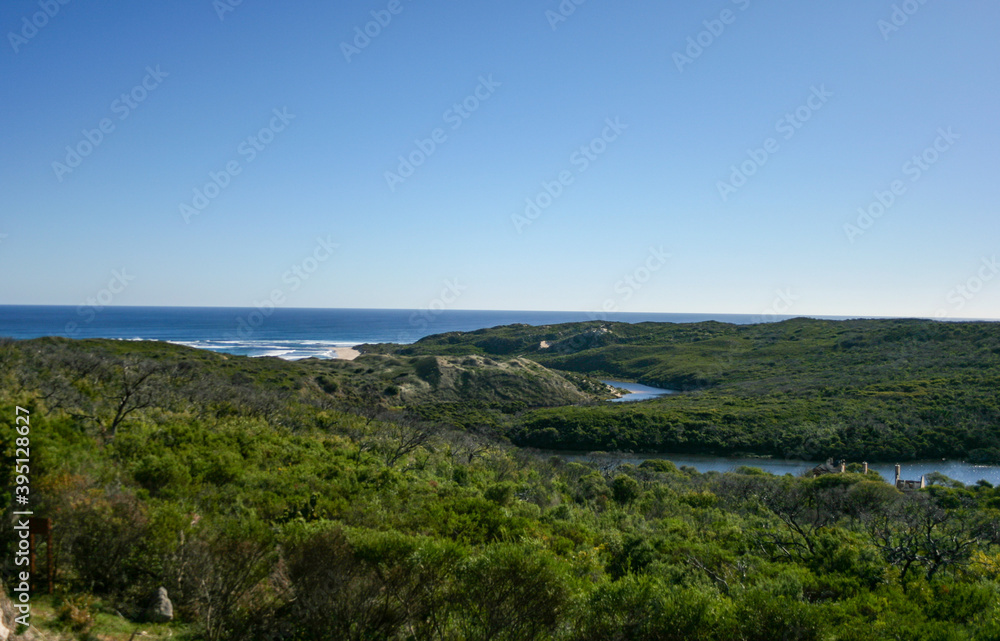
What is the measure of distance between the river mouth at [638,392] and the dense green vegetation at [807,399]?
2801 millimetres

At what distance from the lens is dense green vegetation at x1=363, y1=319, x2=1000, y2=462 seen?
49.0 m

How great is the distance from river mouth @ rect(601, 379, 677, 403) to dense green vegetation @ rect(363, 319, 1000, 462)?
2.80 meters

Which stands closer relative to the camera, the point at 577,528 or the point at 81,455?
the point at 81,455

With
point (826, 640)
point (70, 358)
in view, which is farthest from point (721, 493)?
point (70, 358)

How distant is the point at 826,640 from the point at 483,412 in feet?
191

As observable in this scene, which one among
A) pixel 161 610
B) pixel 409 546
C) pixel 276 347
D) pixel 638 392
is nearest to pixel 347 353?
pixel 276 347

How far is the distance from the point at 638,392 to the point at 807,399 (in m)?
28.7

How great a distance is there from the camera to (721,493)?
86.3 feet

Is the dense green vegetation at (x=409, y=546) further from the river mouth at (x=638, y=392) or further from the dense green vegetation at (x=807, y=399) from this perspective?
the river mouth at (x=638, y=392)

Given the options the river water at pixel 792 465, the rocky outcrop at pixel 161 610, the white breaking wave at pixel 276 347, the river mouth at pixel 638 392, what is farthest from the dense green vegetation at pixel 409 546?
the white breaking wave at pixel 276 347

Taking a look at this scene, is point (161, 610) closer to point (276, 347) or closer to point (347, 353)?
point (347, 353)

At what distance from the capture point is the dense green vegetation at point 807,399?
1928 inches

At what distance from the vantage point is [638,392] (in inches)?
3494

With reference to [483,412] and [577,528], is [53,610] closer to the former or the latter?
[577,528]
